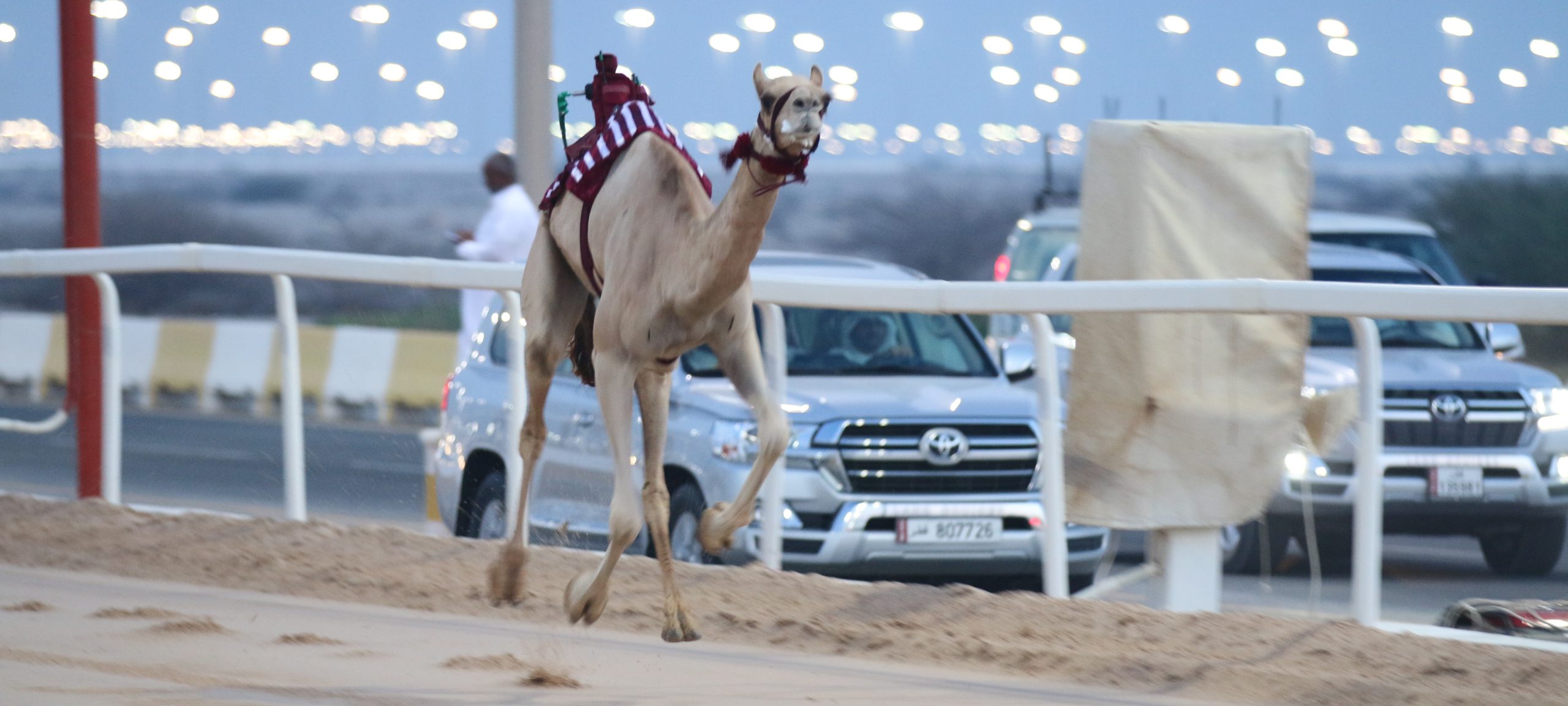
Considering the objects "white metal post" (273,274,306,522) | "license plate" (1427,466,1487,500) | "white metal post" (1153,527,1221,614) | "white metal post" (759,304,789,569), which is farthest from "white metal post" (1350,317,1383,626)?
"white metal post" (273,274,306,522)

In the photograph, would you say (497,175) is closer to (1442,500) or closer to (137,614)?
(137,614)

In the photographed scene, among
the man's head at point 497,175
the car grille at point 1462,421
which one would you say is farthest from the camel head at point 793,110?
the man's head at point 497,175

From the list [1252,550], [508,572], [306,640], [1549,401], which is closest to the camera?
[508,572]

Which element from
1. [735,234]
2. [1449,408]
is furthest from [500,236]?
[735,234]

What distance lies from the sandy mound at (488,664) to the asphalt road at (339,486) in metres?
2.34

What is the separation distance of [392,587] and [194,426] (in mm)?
14263

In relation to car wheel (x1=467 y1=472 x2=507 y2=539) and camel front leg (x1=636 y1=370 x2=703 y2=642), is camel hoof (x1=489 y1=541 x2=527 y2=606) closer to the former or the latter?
camel front leg (x1=636 y1=370 x2=703 y2=642)

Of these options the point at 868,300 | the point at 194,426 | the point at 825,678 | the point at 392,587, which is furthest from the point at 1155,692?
the point at 194,426

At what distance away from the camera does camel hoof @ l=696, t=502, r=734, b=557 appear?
5.20 metres

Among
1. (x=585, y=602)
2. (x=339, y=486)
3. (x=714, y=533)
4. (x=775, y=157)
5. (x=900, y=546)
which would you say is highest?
(x=775, y=157)

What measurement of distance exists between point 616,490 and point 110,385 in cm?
560

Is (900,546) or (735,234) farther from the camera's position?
(900,546)

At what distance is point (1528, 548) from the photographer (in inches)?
402

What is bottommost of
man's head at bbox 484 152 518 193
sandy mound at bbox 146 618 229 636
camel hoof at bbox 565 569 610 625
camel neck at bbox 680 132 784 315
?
sandy mound at bbox 146 618 229 636
